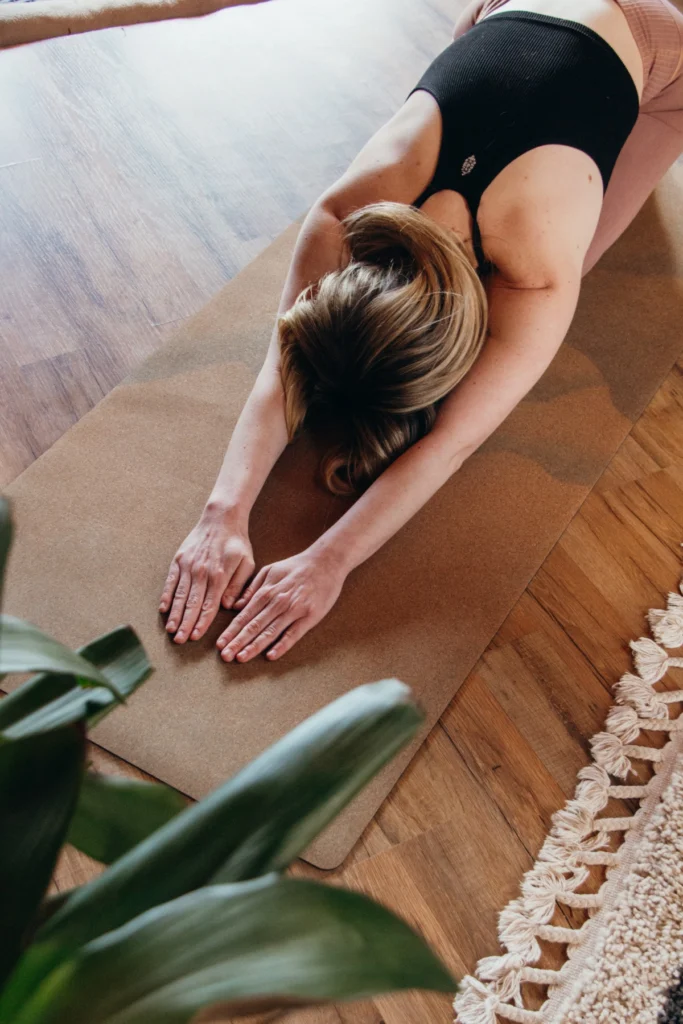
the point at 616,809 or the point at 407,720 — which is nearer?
the point at 407,720

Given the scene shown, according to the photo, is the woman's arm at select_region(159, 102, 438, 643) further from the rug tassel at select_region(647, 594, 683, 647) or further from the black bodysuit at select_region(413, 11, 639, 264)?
the rug tassel at select_region(647, 594, 683, 647)

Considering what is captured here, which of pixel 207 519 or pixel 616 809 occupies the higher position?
pixel 207 519

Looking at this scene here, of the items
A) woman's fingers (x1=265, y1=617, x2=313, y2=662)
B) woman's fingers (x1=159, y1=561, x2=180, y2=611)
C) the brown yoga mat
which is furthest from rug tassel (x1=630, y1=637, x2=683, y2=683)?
woman's fingers (x1=159, y1=561, x2=180, y2=611)

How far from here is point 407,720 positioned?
0.41 metres

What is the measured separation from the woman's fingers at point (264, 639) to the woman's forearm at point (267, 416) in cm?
19

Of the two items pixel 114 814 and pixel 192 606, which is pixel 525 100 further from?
pixel 114 814

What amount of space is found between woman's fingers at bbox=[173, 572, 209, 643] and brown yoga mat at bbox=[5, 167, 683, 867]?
1.2 inches

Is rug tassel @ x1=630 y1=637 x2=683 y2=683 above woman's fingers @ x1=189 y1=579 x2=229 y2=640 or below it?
below

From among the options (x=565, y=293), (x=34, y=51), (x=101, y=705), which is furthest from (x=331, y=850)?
(x=34, y=51)

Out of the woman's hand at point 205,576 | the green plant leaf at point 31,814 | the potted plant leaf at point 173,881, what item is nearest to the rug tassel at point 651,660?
the woman's hand at point 205,576

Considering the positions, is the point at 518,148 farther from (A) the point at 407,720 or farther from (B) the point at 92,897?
(B) the point at 92,897

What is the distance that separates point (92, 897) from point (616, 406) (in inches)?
61.3

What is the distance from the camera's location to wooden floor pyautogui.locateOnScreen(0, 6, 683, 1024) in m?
1.15

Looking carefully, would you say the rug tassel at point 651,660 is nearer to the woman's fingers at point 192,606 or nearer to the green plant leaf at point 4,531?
the woman's fingers at point 192,606
